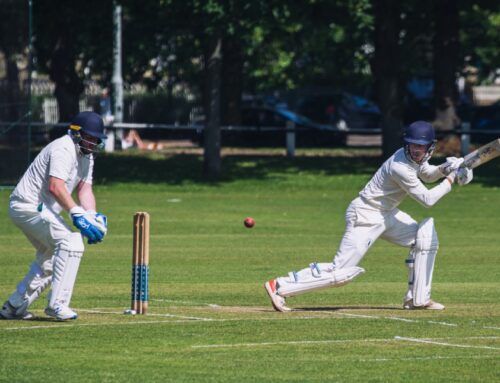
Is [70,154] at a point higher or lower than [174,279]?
higher

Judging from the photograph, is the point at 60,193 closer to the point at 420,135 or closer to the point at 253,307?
the point at 253,307

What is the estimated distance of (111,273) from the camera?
1692cm

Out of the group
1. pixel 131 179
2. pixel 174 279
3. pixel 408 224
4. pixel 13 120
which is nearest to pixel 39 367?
pixel 408 224

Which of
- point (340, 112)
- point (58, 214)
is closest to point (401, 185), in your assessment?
point (58, 214)

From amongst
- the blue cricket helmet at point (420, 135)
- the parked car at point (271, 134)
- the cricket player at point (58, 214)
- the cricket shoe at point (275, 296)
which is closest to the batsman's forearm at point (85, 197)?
the cricket player at point (58, 214)

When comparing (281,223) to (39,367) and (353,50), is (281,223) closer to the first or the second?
(39,367)

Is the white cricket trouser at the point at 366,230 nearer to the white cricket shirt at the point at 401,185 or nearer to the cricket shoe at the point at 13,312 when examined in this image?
the white cricket shirt at the point at 401,185

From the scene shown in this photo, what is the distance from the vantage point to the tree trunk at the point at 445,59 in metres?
35.8

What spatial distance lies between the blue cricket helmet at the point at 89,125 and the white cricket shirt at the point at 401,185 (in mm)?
2620

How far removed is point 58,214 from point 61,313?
86cm

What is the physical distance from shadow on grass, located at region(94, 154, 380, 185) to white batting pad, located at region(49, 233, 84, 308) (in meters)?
20.2

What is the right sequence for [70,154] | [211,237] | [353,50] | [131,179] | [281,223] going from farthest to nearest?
[353,50]
[131,179]
[281,223]
[211,237]
[70,154]

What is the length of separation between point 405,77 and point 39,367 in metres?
39.9

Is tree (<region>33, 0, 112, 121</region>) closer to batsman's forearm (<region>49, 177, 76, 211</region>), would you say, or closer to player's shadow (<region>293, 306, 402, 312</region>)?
player's shadow (<region>293, 306, 402, 312</region>)
